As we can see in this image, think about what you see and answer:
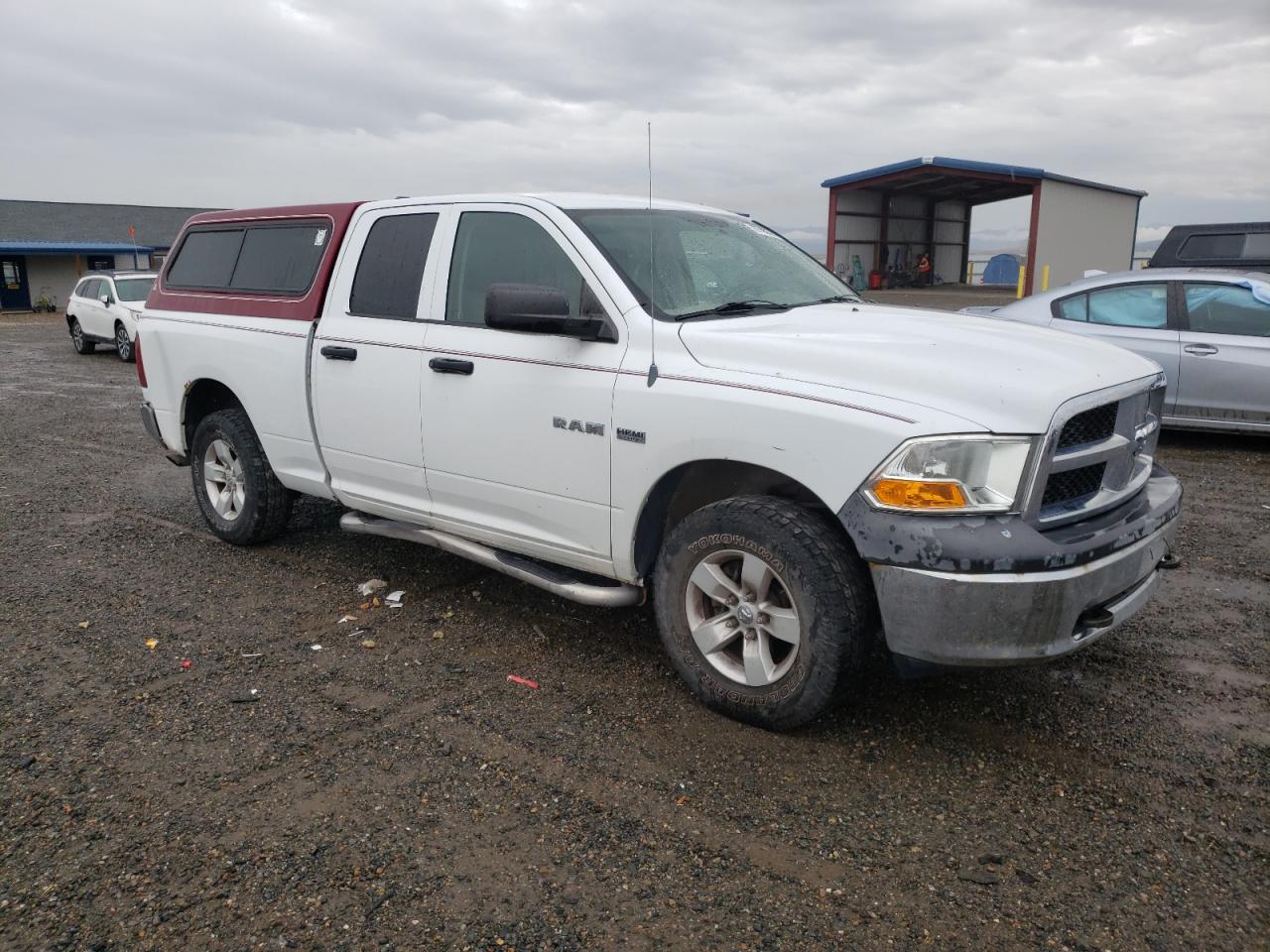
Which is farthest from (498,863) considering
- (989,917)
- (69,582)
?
(69,582)

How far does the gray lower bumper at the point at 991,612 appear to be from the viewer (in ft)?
9.95

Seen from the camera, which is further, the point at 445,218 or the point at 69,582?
the point at 69,582

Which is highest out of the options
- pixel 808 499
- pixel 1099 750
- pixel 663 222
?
pixel 663 222

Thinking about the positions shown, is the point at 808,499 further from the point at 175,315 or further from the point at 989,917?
the point at 175,315

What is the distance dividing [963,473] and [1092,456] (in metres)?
0.59

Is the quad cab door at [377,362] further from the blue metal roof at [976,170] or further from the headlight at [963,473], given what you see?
the blue metal roof at [976,170]

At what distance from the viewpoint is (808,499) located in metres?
3.66

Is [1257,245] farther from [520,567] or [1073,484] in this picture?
[520,567]

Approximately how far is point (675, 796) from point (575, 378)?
163 centimetres

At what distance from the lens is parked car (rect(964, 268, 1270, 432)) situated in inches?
315

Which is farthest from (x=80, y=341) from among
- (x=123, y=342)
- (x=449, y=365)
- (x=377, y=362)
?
(x=449, y=365)

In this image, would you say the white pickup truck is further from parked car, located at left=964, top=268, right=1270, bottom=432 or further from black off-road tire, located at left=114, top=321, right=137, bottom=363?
black off-road tire, located at left=114, top=321, right=137, bottom=363

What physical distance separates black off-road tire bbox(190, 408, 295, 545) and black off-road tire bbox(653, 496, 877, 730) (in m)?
2.98

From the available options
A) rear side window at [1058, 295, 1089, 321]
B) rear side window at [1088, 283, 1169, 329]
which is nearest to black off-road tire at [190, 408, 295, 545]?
rear side window at [1058, 295, 1089, 321]
